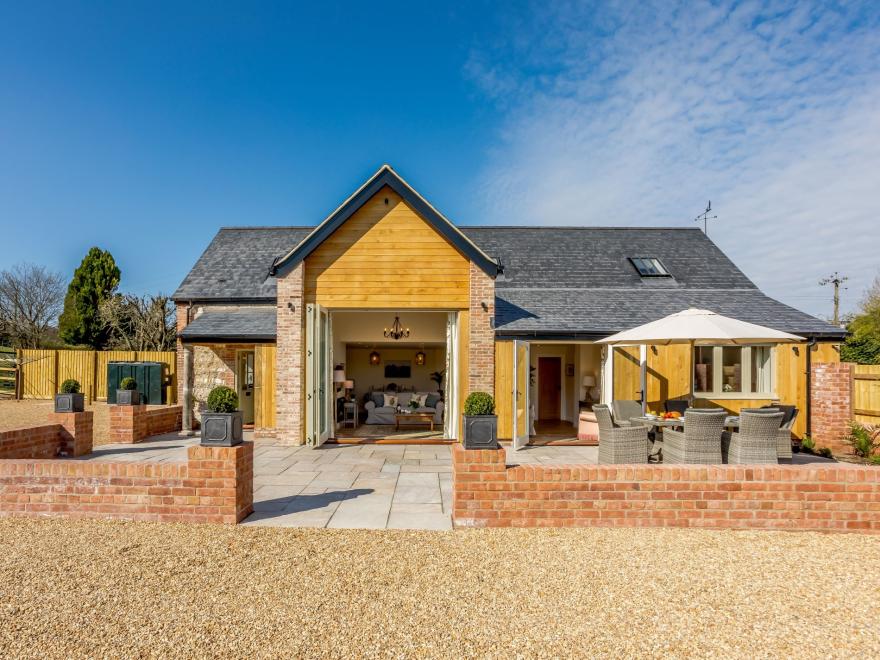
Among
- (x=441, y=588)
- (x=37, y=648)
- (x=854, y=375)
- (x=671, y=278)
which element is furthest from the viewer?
(x=671, y=278)

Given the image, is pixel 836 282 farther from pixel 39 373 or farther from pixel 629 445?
pixel 39 373

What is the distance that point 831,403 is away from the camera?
9781 millimetres

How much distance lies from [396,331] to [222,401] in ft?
27.2

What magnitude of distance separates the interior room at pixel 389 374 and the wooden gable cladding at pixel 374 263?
1.27 meters

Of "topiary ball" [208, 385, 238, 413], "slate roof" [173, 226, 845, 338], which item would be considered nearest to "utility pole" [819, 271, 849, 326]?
"slate roof" [173, 226, 845, 338]

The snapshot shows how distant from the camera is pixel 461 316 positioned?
9898 millimetres

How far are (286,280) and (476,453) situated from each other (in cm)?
654

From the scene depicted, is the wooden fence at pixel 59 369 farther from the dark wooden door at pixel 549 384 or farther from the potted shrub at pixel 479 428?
the potted shrub at pixel 479 428

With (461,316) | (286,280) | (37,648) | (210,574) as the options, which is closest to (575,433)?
(461,316)

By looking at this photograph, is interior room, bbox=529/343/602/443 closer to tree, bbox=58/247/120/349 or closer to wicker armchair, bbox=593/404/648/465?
wicker armchair, bbox=593/404/648/465

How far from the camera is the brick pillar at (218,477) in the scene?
4.86 meters

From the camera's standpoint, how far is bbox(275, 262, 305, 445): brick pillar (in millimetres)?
9516

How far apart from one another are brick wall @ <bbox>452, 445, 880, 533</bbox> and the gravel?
181mm

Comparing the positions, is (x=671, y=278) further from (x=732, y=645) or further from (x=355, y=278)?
(x=732, y=645)
